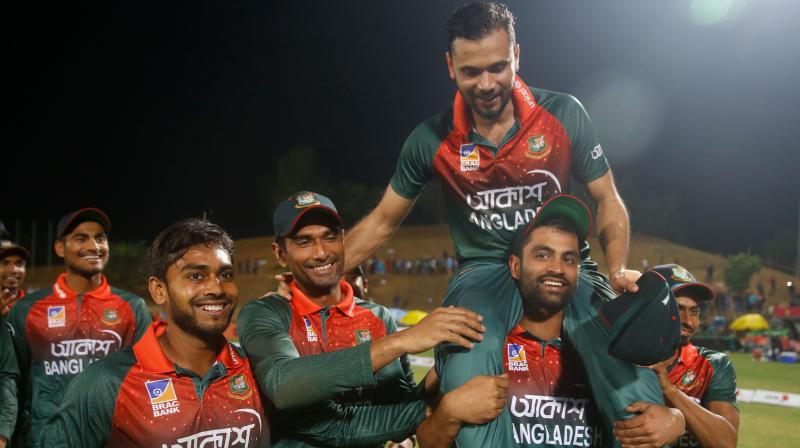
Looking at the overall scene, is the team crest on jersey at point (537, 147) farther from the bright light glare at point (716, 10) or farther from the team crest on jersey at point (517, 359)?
the bright light glare at point (716, 10)

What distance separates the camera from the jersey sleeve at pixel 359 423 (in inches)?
151

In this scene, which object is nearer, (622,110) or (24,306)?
(24,306)

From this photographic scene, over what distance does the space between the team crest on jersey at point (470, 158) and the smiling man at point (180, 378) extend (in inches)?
60.1

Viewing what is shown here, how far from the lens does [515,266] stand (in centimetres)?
393

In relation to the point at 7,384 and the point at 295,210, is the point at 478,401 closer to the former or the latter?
the point at 295,210

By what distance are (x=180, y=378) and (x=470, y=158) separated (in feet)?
6.74

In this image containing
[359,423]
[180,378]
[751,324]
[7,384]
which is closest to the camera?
[180,378]

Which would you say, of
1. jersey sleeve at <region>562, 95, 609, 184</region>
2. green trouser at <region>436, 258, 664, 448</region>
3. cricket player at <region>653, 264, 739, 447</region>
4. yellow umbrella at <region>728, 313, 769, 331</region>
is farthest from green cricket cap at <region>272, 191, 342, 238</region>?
yellow umbrella at <region>728, 313, 769, 331</region>

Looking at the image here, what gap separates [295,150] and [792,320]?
45147 mm

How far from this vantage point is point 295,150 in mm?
63500

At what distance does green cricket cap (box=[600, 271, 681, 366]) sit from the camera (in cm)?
338

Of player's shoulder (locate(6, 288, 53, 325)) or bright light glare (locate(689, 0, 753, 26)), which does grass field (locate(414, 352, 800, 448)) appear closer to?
player's shoulder (locate(6, 288, 53, 325))

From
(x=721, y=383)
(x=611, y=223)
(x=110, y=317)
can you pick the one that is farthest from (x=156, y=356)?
(x=721, y=383)

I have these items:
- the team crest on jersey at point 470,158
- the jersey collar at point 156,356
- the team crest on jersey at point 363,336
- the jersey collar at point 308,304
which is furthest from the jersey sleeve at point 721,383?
the jersey collar at point 156,356
